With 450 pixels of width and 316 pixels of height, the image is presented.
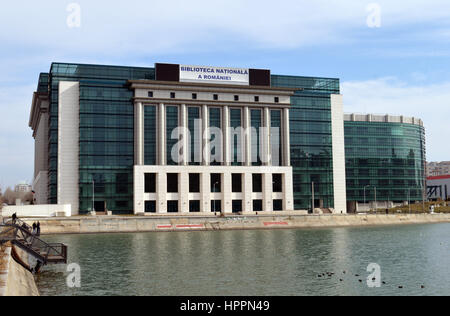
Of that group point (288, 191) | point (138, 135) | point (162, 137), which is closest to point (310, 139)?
point (288, 191)

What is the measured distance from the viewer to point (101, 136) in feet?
447

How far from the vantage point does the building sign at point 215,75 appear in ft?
464

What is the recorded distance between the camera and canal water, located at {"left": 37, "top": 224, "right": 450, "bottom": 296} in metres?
40.8

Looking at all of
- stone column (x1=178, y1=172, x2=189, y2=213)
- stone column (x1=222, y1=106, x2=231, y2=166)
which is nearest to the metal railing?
stone column (x1=178, y1=172, x2=189, y2=213)

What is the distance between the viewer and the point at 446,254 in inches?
2522

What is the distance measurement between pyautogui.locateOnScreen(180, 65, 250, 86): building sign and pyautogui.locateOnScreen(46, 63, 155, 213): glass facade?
16803mm

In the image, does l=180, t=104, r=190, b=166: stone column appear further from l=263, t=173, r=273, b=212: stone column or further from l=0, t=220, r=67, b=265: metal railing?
l=0, t=220, r=67, b=265: metal railing

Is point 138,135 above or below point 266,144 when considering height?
above

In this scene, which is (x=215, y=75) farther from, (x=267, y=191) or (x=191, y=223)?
(x=191, y=223)

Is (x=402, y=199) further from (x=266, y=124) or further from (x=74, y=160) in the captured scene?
(x=74, y=160)

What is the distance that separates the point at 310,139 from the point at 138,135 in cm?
5154

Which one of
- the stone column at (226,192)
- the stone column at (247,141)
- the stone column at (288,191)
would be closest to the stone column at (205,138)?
the stone column at (226,192)

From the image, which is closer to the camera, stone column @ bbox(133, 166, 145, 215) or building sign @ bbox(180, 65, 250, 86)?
stone column @ bbox(133, 166, 145, 215)

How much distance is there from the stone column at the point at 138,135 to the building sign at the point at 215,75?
47.2 feet
